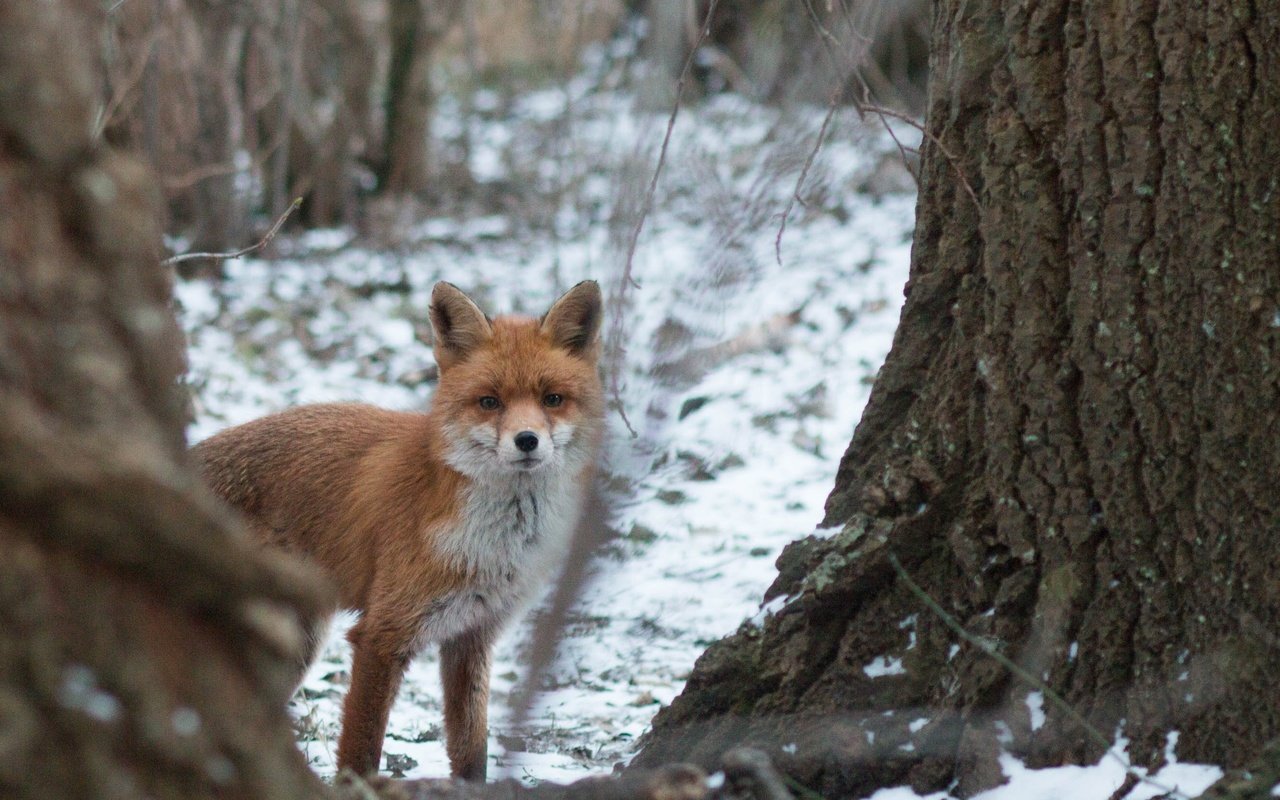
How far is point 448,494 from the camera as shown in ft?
13.9

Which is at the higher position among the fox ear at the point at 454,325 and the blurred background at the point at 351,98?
the blurred background at the point at 351,98

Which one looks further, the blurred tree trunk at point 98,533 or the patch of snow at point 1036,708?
the patch of snow at point 1036,708

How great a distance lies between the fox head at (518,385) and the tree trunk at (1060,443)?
1.11 m

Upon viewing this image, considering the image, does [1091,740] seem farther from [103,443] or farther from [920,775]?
[103,443]

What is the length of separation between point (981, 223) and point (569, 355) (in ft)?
6.29

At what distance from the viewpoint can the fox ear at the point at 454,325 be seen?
4.57 metres

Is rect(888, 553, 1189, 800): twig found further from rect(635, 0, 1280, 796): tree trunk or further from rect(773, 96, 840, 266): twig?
rect(773, 96, 840, 266): twig

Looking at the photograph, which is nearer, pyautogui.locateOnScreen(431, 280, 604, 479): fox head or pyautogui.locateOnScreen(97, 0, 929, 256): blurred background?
pyautogui.locateOnScreen(431, 280, 604, 479): fox head

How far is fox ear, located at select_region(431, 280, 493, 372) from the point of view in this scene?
457 cm

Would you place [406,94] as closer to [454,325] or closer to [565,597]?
[454,325]

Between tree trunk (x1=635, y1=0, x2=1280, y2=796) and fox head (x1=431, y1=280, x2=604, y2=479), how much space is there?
111 cm

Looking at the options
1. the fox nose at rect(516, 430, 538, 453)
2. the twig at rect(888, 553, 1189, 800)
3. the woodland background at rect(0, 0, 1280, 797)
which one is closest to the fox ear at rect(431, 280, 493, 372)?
the fox nose at rect(516, 430, 538, 453)

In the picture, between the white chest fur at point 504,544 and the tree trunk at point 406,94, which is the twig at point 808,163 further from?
the tree trunk at point 406,94

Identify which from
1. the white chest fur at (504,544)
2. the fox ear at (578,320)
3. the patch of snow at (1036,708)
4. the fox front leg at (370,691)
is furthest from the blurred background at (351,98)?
the patch of snow at (1036,708)
